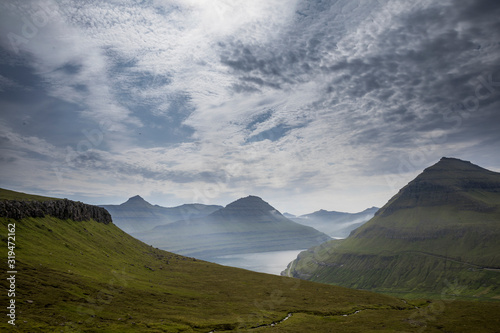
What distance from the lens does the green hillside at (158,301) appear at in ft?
214

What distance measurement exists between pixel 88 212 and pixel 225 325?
134m

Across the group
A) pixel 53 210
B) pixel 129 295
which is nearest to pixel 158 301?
pixel 129 295

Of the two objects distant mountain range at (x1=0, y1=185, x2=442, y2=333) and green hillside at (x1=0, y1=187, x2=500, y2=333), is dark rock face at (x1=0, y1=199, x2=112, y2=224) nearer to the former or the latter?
distant mountain range at (x1=0, y1=185, x2=442, y2=333)

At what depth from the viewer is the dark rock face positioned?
358ft

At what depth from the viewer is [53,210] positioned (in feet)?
461

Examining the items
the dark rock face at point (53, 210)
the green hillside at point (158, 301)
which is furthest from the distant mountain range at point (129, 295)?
the dark rock face at point (53, 210)

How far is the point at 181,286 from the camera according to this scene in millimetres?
121812

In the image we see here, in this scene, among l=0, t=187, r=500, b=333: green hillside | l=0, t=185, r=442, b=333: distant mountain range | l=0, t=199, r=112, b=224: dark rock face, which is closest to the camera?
l=0, t=185, r=442, b=333: distant mountain range

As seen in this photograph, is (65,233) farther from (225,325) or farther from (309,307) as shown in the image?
(309,307)

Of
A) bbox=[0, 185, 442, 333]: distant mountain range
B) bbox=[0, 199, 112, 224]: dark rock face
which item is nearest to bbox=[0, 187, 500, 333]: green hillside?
bbox=[0, 185, 442, 333]: distant mountain range

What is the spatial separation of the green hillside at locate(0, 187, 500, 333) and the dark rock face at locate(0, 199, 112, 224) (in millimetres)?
3899

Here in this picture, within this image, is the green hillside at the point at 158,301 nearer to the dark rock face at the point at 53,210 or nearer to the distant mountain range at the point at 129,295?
the distant mountain range at the point at 129,295

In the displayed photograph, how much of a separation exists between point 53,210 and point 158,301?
83.8m

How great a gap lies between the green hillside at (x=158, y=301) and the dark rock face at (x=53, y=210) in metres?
3.90
